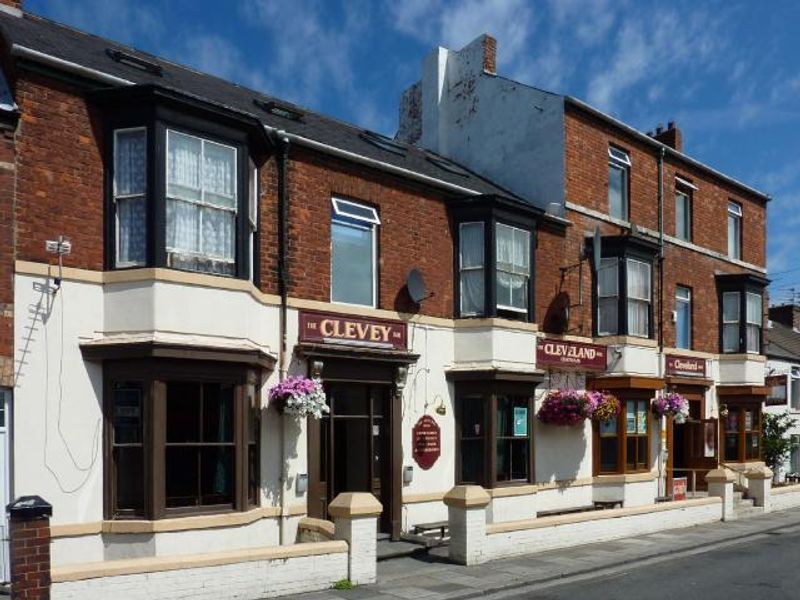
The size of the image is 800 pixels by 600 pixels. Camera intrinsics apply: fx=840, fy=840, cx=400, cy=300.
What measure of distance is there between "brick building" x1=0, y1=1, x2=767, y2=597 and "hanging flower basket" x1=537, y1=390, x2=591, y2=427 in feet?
1.04

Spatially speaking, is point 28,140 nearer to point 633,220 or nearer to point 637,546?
point 637,546

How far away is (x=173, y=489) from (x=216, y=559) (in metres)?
1.60

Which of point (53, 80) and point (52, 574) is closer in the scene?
point (52, 574)

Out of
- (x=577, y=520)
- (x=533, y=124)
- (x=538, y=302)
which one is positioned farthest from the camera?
(x=533, y=124)

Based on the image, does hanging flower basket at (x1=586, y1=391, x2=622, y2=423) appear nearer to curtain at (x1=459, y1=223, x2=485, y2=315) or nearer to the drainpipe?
curtain at (x1=459, y1=223, x2=485, y2=315)

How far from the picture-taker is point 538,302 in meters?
17.2

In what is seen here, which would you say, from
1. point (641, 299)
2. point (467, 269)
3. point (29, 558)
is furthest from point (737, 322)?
point (29, 558)

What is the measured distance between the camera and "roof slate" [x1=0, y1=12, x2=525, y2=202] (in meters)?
11.9

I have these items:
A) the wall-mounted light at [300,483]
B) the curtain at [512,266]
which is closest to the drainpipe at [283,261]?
the wall-mounted light at [300,483]

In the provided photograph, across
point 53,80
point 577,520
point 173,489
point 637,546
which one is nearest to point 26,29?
point 53,80

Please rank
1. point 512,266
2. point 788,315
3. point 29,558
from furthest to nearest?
point 788,315, point 512,266, point 29,558

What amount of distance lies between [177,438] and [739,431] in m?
17.2

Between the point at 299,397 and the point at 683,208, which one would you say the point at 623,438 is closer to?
the point at 683,208

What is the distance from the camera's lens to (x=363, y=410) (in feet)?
47.6
